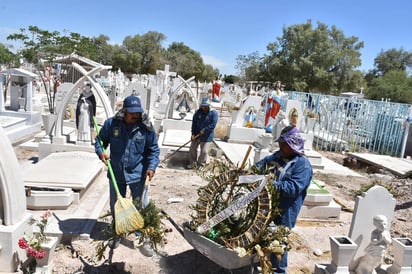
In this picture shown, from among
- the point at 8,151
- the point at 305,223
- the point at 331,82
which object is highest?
the point at 331,82

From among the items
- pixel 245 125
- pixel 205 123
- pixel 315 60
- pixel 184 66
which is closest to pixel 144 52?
pixel 184 66

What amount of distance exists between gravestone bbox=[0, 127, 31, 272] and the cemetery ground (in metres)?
0.54

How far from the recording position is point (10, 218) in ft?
9.99

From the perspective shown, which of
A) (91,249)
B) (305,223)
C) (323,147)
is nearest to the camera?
(91,249)

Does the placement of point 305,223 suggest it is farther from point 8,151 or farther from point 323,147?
point 323,147

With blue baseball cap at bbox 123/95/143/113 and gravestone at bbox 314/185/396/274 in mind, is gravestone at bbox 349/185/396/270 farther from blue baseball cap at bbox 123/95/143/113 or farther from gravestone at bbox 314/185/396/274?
blue baseball cap at bbox 123/95/143/113

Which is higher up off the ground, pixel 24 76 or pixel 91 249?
pixel 24 76

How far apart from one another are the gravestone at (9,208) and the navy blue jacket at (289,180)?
2295mm

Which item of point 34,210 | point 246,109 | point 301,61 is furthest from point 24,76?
point 301,61

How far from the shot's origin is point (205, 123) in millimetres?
7715

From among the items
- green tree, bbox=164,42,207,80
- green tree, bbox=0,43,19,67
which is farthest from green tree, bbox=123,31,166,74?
green tree, bbox=0,43,19,67

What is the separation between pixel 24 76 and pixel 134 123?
33.3ft

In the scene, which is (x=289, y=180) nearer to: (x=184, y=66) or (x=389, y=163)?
(x=389, y=163)

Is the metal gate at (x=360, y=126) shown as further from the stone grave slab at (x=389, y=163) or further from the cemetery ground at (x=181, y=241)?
the cemetery ground at (x=181, y=241)
